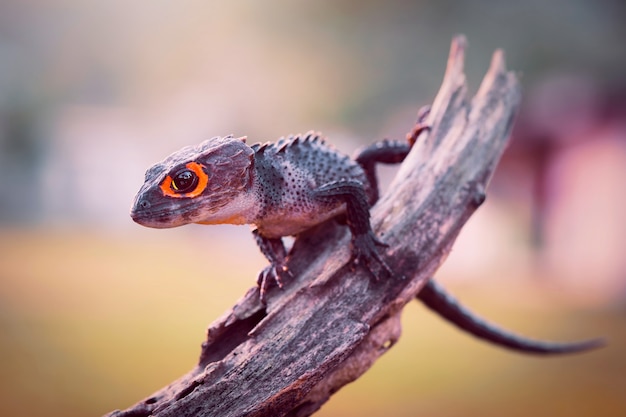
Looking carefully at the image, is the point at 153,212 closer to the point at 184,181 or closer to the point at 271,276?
the point at 184,181

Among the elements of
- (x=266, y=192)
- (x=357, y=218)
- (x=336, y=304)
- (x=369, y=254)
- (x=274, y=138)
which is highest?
(x=274, y=138)

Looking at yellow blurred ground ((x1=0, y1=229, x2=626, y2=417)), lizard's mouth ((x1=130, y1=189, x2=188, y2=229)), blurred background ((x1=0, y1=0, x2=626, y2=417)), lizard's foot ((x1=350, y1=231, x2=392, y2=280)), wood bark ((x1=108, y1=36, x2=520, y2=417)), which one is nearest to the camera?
lizard's mouth ((x1=130, y1=189, x2=188, y2=229))

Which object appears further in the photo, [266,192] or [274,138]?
[274,138]

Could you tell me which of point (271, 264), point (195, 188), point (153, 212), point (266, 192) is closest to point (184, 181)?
point (195, 188)

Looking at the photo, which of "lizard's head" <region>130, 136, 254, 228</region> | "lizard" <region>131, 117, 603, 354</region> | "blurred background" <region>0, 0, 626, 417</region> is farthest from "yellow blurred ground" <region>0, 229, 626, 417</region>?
"lizard's head" <region>130, 136, 254, 228</region>

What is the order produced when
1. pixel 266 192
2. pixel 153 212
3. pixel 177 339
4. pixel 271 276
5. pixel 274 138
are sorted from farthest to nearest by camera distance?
pixel 274 138 → pixel 177 339 → pixel 271 276 → pixel 266 192 → pixel 153 212

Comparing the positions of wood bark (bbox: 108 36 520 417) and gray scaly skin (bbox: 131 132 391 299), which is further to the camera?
wood bark (bbox: 108 36 520 417)

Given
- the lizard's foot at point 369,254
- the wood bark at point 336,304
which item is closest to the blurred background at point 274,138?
the wood bark at point 336,304

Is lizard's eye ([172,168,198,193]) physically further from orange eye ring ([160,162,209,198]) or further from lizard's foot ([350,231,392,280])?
lizard's foot ([350,231,392,280])
